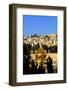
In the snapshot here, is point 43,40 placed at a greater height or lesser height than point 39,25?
lesser

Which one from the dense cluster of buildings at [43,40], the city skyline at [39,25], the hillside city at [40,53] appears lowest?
the hillside city at [40,53]

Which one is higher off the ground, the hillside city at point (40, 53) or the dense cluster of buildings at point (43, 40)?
the dense cluster of buildings at point (43, 40)

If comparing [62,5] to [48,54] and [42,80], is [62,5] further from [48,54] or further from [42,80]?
[42,80]

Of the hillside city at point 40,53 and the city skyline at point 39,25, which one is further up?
the city skyline at point 39,25

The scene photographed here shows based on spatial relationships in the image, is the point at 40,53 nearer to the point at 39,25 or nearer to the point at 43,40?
the point at 43,40

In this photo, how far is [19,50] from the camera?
186 cm

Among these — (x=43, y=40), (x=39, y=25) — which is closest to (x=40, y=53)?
(x=43, y=40)

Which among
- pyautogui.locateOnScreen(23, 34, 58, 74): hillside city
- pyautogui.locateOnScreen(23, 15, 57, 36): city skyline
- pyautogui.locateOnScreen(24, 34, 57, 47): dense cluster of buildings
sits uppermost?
pyautogui.locateOnScreen(23, 15, 57, 36): city skyline

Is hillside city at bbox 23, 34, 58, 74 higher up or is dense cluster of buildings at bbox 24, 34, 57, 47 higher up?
dense cluster of buildings at bbox 24, 34, 57, 47

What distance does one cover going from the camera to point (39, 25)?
192 cm

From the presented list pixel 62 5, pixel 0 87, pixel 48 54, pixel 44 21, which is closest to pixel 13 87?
pixel 0 87

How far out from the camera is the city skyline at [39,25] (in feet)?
6.19

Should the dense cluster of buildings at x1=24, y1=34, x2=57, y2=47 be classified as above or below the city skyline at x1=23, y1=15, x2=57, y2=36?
below

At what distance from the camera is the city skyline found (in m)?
1.89
